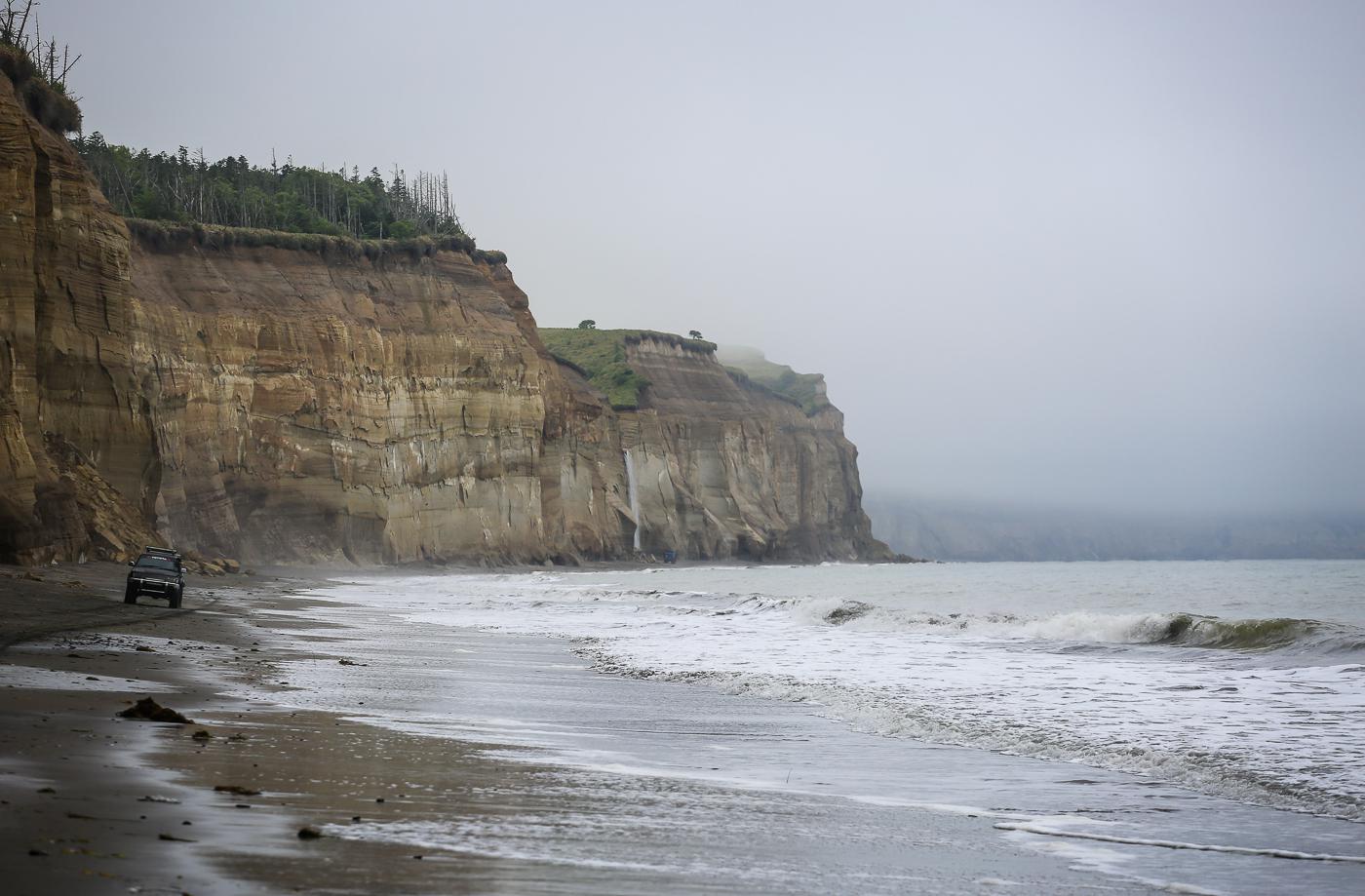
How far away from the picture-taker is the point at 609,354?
129 meters

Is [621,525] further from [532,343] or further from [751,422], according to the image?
[751,422]

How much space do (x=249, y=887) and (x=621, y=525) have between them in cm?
10037

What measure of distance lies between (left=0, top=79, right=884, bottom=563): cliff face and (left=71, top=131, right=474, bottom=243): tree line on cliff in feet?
33.9

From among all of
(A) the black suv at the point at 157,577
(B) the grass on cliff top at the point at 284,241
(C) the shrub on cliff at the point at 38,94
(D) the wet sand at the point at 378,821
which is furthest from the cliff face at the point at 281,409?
(D) the wet sand at the point at 378,821

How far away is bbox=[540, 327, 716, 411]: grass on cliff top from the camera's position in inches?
4592

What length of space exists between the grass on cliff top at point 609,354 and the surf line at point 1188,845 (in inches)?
4077

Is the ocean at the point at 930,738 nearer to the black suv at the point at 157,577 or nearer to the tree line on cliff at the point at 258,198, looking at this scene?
the black suv at the point at 157,577

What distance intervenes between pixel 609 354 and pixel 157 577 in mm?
104439

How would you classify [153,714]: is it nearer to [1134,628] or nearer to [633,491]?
[1134,628]

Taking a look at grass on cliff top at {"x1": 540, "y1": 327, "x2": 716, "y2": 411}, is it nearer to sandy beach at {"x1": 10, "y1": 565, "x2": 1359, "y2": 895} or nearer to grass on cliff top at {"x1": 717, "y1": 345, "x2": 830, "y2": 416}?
grass on cliff top at {"x1": 717, "y1": 345, "x2": 830, "y2": 416}

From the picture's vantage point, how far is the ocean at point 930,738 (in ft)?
19.6

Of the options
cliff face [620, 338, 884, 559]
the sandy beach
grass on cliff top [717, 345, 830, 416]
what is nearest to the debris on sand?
the sandy beach

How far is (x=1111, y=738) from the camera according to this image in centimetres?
1067

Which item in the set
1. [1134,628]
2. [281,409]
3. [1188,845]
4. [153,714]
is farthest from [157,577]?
[281,409]
